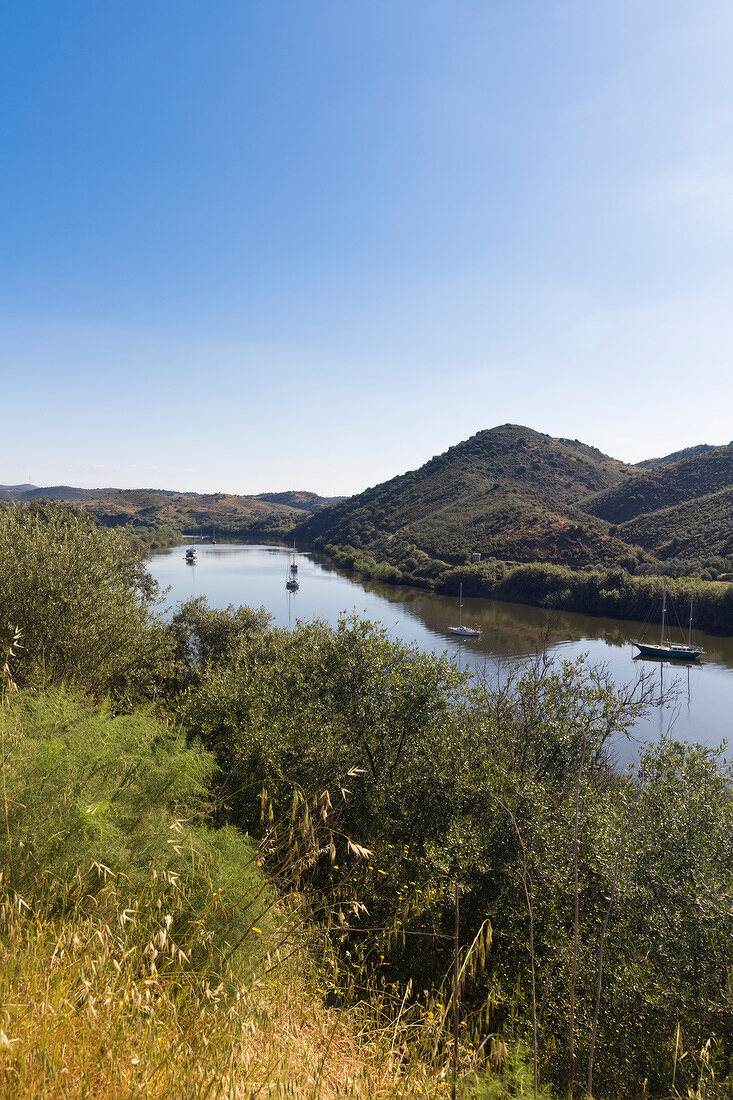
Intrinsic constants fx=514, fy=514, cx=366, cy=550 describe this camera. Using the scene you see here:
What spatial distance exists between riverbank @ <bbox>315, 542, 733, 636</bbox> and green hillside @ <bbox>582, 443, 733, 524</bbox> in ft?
89.2

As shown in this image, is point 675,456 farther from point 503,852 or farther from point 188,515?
point 503,852

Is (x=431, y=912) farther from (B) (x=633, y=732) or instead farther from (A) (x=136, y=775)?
(B) (x=633, y=732)

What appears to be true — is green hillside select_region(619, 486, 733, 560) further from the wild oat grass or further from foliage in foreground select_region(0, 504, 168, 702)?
the wild oat grass

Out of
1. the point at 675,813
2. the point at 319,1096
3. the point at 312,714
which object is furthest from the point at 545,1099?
the point at 312,714

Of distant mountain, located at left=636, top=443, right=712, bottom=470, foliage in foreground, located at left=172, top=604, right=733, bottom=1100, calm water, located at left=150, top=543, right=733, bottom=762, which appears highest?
distant mountain, located at left=636, top=443, right=712, bottom=470

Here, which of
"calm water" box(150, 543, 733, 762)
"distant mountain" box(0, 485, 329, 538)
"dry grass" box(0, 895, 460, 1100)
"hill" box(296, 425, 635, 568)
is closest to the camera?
"dry grass" box(0, 895, 460, 1100)

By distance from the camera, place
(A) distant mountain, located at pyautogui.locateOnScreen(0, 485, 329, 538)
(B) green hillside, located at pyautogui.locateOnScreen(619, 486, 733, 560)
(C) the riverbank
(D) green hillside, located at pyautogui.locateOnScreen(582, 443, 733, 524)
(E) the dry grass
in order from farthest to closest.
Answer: (A) distant mountain, located at pyautogui.locateOnScreen(0, 485, 329, 538), (D) green hillside, located at pyautogui.locateOnScreen(582, 443, 733, 524), (B) green hillside, located at pyautogui.locateOnScreen(619, 486, 733, 560), (C) the riverbank, (E) the dry grass

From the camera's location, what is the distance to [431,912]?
586 centimetres

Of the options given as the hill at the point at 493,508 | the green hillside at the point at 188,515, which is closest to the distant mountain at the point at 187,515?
the green hillside at the point at 188,515

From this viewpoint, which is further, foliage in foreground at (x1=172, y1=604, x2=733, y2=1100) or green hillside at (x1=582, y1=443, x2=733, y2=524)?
green hillside at (x1=582, y1=443, x2=733, y2=524)

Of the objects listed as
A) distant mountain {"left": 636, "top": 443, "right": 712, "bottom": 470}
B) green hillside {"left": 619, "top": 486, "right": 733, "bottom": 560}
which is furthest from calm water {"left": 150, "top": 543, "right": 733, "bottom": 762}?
distant mountain {"left": 636, "top": 443, "right": 712, "bottom": 470}

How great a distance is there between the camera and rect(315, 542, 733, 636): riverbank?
140ft

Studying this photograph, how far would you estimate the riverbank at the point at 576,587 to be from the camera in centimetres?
4253

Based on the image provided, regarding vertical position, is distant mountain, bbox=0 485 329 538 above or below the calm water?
above
